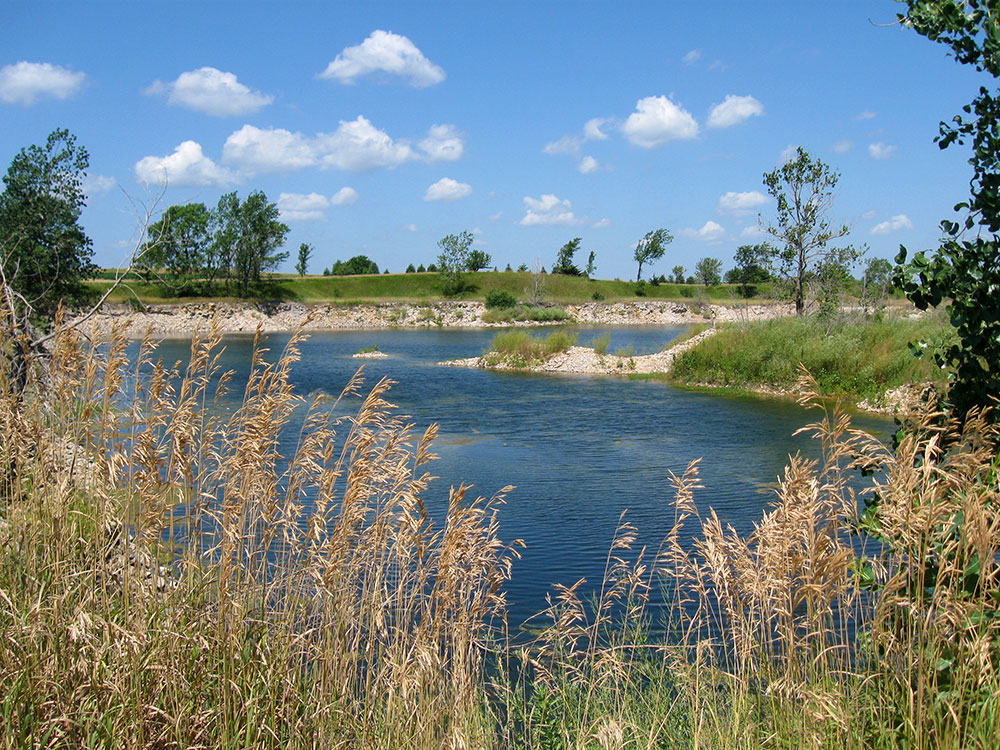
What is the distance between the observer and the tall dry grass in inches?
136

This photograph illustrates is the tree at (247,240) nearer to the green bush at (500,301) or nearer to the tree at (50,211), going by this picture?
the green bush at (500,301)

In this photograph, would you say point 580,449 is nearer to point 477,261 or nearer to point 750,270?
point 750,270

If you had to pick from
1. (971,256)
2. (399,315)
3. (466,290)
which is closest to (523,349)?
(971,256)

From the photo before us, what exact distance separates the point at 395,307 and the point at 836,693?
8163cm

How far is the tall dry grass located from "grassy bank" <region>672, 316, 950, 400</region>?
20313mm

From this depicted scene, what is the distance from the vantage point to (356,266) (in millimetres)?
136500

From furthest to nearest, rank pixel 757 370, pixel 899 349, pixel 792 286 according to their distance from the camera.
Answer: pixel 792 286 → pixel 757 370 → pixel 899 349

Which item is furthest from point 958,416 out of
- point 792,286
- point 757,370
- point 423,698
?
point 792,286

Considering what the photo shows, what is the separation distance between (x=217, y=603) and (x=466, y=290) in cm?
9817

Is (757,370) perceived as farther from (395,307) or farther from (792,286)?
(395,307)

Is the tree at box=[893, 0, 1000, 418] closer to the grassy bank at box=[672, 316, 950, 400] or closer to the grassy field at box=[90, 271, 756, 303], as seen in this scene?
the grassy bank at box=[672, 316, 950, 400]

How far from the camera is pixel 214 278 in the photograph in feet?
302

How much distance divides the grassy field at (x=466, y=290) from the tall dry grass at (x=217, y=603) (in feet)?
273

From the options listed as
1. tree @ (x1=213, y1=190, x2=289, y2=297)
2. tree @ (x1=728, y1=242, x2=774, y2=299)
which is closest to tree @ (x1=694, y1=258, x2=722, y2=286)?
tree @ (x1=728, y1=242, x2=774, y2=299)
